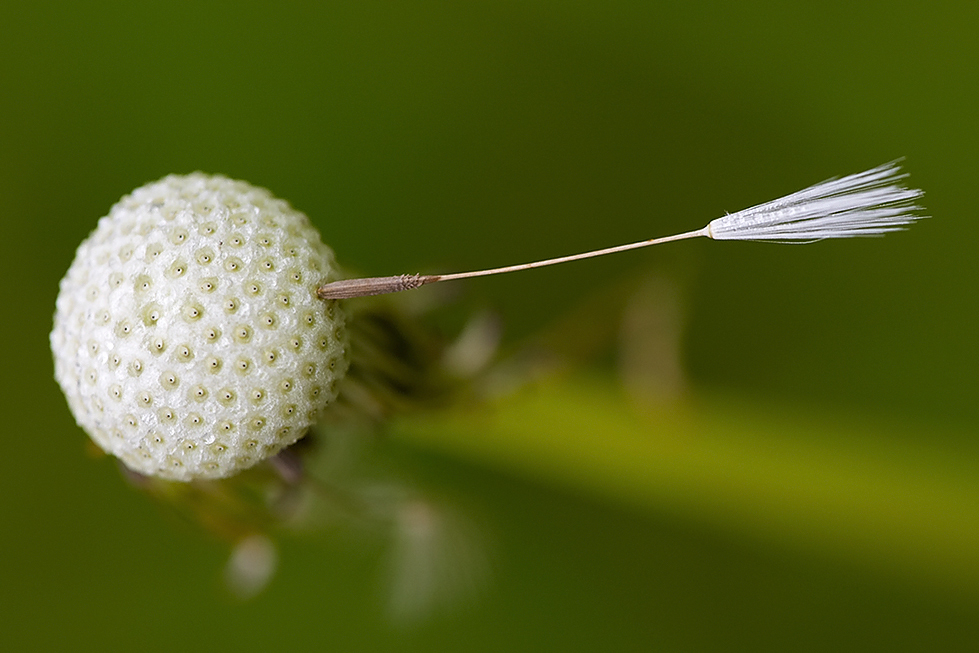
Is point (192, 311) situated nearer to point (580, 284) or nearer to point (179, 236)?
point (179, 236)

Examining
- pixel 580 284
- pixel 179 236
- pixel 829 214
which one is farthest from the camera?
pixel 580 284

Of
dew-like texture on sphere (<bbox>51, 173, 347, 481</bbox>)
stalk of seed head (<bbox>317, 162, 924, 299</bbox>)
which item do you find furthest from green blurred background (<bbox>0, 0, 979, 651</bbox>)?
stalk of seed head (<bbox>317, 162, 924, 299</bbox>)

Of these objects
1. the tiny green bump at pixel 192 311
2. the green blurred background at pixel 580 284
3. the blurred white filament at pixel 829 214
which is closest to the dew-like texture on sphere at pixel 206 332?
the tiny green bump at pixel 192 311

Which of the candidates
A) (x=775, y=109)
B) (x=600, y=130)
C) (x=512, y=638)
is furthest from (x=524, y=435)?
(x=775, y=109)

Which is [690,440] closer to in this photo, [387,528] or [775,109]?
[387,528]

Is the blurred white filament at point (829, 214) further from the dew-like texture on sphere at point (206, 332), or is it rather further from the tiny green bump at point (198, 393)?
the tiny green bump at point (198, 393)

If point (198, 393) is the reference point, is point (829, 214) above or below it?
below

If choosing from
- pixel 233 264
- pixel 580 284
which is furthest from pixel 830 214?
pixel 580 284

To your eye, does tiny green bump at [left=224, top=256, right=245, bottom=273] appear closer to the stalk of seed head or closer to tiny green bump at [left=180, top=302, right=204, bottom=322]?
tiny green bump at [left=180, top=302, right=204, bottom=322]
